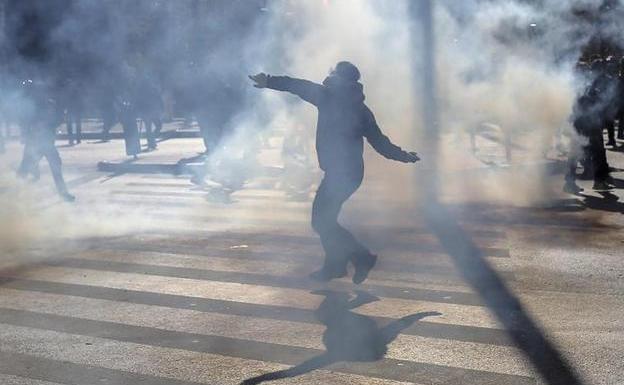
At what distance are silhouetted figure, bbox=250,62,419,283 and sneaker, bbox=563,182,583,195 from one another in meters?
4.85

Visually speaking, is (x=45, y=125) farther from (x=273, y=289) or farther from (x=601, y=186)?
(x=601, y=186)

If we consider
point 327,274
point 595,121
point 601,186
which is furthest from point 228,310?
point 595,121

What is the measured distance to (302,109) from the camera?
1430cm

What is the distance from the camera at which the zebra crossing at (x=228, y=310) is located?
4.68 meters

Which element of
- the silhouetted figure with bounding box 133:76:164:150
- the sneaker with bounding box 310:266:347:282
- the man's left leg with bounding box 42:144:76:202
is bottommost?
the sneaker with bounding box 310:266:347:282

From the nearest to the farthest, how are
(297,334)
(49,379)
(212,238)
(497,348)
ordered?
(49,379)
(497,348)
(297,334)
(212,238)

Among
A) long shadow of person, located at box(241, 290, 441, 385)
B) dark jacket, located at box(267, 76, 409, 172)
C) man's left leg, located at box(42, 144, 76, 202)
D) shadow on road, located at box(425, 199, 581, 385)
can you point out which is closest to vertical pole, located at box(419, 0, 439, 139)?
shadow on road, located at box(425, 199, 581, 385)

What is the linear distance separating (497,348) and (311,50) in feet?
31.8

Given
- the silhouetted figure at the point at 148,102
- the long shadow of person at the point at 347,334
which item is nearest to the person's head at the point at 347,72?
the long shadow of person at the point at 347,334

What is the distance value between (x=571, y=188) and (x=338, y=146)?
5.40 m

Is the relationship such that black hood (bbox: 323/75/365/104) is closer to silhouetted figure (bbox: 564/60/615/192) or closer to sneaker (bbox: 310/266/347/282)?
sneaker (bbox: 310/266/347/282)

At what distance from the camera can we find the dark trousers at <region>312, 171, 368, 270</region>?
6.99 metres

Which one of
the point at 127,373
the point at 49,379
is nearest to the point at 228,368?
the point at 127,373

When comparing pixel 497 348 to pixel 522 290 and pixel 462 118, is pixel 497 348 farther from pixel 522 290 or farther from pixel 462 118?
pixel 462 118
